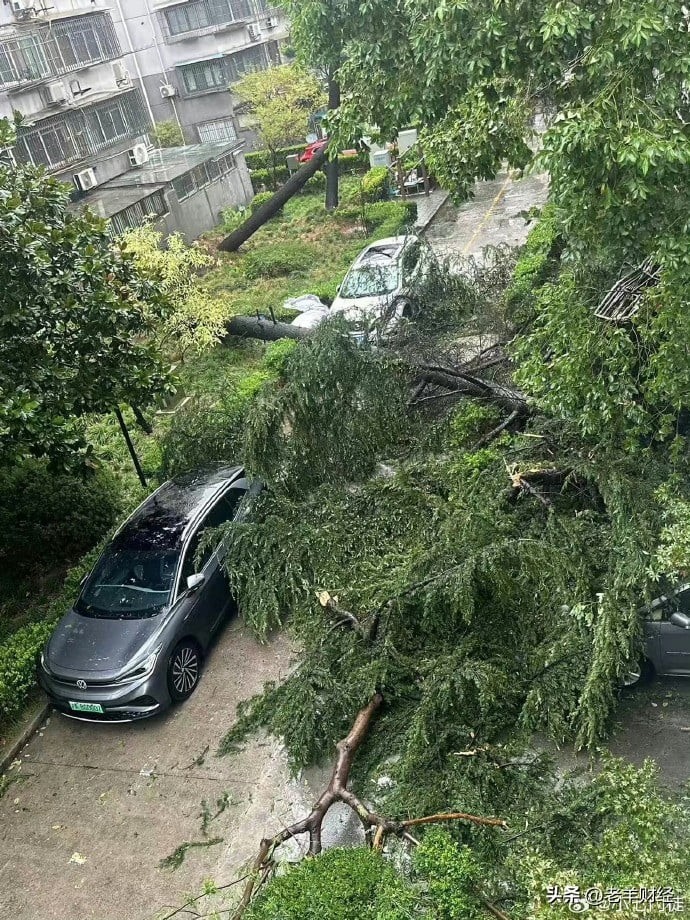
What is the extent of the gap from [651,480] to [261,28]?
3346 centimetres

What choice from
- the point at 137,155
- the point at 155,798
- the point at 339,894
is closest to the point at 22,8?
the point at 137,155

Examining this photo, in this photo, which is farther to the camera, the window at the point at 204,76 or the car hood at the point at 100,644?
the window at the point at 204,76

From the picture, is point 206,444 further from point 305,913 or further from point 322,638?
point 305,913

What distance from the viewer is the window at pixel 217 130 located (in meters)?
33.8

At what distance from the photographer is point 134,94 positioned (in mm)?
30156

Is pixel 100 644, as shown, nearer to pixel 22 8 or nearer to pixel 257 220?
pixel 257 220

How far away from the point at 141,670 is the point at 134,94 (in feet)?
93.7

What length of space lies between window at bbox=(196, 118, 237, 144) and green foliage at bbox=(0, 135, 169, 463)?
86.6 ft

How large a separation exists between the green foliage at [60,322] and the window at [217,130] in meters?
26.4

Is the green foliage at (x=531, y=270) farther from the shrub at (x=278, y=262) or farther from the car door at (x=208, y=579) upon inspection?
the shrub at (x=278, y=262)

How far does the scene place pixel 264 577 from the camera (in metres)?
8.27

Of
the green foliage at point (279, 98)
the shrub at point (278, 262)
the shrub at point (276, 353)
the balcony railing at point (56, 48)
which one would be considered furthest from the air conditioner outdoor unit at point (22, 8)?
the shrub at point (276, 353)

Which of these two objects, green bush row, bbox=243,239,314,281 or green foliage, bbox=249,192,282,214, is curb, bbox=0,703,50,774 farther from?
green foliage, bbox=249,192,282,214

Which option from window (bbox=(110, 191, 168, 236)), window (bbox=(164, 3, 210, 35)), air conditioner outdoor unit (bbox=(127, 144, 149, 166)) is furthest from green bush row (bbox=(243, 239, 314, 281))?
window (bbox=(164, 3, 210, 35))
